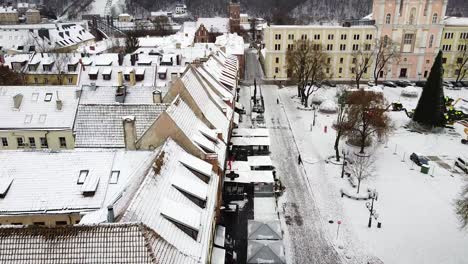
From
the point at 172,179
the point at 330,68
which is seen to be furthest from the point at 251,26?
the point at 172,179

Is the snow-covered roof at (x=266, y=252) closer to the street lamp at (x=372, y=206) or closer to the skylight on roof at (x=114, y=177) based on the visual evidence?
the street lamp at (x=372, y=206)

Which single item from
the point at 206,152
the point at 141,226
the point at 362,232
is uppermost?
the point at 141,226

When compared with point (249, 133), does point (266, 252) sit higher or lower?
lower

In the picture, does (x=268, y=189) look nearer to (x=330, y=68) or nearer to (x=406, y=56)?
(x=330, y=68)

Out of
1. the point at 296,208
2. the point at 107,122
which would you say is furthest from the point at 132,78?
the point at 296,208

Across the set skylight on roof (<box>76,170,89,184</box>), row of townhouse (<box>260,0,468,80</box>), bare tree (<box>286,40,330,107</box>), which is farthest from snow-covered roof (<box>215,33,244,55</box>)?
skylight on roof (<box>76,170,89,184</box>)

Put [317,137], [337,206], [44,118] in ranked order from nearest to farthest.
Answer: [337,206] → [44,118] → [317,137]

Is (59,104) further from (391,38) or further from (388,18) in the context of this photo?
(391,38)
